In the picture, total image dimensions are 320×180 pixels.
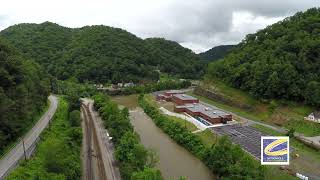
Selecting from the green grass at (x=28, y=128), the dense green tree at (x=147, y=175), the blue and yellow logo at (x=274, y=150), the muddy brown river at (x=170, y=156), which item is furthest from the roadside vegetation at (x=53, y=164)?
the blue and yellow logo at (x=274, y=150)

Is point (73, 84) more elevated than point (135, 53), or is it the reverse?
point (135, 53)

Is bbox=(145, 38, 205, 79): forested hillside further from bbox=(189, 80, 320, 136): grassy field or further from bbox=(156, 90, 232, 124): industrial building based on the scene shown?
bbox=(189, 80, 320, 136): grassy field

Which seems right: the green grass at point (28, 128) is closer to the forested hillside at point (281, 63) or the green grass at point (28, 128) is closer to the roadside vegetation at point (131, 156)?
the roadside vegetation at point (131, 156)

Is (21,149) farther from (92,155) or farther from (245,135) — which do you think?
(245,135)

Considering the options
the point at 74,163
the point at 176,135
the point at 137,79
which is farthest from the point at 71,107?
the point at 137,79

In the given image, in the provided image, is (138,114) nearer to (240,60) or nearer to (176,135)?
(176,135)

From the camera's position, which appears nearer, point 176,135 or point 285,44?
point 176,135
